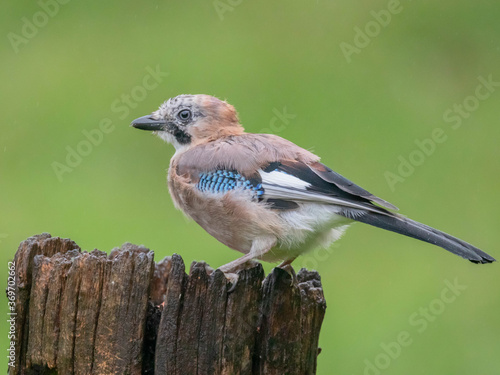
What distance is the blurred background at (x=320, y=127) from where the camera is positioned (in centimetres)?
1009

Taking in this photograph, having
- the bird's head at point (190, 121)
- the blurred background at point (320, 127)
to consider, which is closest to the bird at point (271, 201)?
the bird's head at point (190, 121)

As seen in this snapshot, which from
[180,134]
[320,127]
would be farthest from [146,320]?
[320,127]

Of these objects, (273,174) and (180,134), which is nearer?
(273,174)

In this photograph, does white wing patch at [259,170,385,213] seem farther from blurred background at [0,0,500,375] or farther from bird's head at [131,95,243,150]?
blurred background at [0,0,500,375]

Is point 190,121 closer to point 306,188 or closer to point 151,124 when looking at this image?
point 151,124

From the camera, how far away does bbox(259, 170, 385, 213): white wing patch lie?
575 cm

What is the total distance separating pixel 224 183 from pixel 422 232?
4.03ft

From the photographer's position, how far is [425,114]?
1245 centimetres

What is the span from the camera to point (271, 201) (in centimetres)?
589

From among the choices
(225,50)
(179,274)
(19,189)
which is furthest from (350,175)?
(179,274)

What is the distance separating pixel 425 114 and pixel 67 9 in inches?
187

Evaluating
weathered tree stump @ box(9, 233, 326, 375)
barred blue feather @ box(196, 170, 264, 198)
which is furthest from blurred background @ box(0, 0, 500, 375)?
weathered tree stump @ box(9, 233, 326, 375)

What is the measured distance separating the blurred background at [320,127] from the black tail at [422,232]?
3.73 metres

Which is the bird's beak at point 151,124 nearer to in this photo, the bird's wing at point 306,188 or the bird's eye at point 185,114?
the bird's eye at point 185,114
